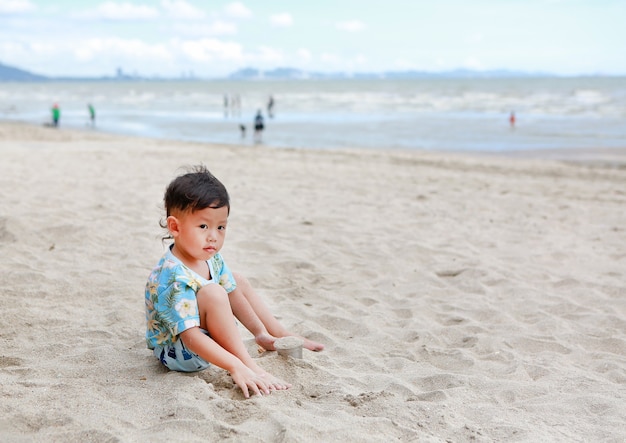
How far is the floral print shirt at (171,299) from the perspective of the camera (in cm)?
281


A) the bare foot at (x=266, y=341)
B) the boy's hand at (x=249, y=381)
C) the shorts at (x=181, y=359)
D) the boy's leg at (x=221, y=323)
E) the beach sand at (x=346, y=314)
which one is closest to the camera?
the beach sand at (x=346, y=314)

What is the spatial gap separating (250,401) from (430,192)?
6642 millimetres

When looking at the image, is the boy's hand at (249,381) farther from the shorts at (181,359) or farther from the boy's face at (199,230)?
the boy's face at (199,230)

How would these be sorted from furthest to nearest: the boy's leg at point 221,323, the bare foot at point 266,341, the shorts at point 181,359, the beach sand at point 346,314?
the bare foot at point 266,341 → the shorts at point 181,359 → the boy's leg at point 221,323 → the beach sand at point 346,314

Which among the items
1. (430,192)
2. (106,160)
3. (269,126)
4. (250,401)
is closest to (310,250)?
(250,401)

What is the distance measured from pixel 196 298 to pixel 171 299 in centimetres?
11

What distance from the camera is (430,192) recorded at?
8906mm

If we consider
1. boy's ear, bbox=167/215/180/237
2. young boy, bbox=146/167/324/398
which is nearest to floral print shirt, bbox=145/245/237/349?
young boy, bbox=146/167/324/398

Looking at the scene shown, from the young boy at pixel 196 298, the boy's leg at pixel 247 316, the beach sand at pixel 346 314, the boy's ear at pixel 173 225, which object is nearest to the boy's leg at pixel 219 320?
the young boy at pixel 196 298

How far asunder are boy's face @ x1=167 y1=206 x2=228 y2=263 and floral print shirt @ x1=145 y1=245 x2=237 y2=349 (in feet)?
0.33

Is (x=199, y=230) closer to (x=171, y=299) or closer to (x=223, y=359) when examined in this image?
(x=171, y=299)

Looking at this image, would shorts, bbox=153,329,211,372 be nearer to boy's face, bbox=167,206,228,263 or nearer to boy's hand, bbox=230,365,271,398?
boy's hand, bbox=230,365,271,398

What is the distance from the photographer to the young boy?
9.14 feet

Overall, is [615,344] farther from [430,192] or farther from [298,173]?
[298,173]
